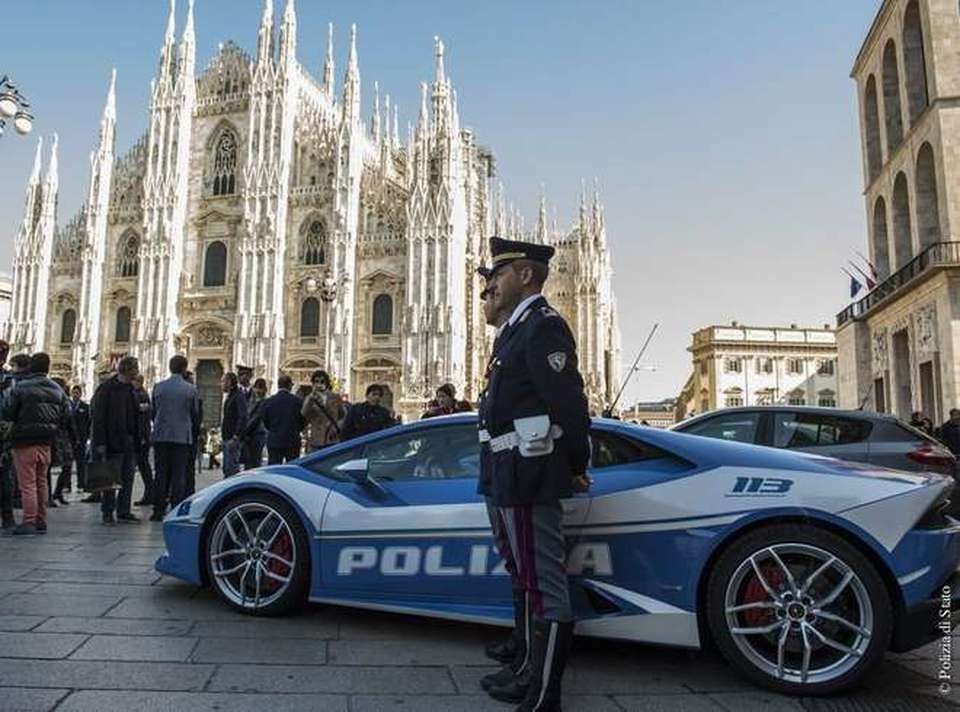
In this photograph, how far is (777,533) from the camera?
3.24 m

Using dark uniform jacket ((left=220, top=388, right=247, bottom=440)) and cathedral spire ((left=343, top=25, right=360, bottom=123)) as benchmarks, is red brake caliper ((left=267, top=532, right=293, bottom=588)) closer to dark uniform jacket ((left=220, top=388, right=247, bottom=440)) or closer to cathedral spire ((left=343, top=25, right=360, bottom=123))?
dark uniform jacket ((left=220, top=388, right=247, bottom=440))

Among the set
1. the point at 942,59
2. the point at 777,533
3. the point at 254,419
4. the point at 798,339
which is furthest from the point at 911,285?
the point at 798,339

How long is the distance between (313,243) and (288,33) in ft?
35.3

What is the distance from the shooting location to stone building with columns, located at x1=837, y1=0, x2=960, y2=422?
65.7ft

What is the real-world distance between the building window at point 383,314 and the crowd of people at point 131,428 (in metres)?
23.5

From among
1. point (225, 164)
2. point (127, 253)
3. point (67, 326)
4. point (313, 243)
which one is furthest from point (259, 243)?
point (67, 326)

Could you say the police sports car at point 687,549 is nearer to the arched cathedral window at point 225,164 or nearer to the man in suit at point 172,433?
the man in suit at point 172,433

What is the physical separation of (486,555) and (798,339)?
66774 mm

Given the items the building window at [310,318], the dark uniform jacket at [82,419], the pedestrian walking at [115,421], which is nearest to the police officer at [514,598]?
the pedestrian walking at [115,421]

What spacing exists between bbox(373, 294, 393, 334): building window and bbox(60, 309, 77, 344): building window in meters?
16.5

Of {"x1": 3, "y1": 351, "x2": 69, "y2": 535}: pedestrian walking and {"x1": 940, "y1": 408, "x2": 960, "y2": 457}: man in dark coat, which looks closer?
{"x1": 3, "y1": 351, "x2": 69, "y2": 535}: pedestrian walking

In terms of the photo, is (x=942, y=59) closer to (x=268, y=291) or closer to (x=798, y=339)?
(x=268, y=291)

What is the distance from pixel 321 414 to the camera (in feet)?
31.0

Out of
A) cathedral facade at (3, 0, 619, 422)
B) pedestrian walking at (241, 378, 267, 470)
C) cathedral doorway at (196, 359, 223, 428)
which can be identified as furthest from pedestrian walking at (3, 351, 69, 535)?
cathedral doorway at (196, 359, 223, 428)
